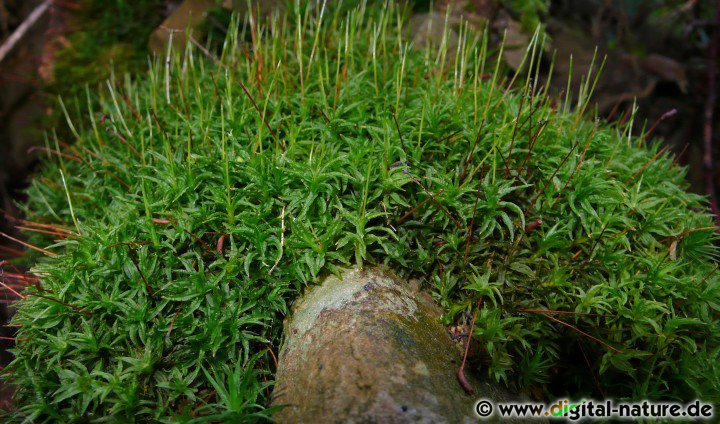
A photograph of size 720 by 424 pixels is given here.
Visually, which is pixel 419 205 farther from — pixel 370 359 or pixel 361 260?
pixel 370 359

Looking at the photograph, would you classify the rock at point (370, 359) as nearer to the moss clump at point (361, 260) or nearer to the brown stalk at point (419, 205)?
the moss clump at point (361, 260)

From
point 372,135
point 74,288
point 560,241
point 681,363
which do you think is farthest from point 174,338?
point 681,363

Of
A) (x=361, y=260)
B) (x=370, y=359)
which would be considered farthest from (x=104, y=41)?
(x=370, y=359)

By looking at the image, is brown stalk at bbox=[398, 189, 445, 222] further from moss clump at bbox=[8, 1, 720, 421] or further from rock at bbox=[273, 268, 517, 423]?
rock at bbox=[273, 268, 517, 423]

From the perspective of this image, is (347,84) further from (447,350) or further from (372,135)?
→ (447,350)

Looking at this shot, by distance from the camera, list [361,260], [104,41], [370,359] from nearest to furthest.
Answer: [370,359], [361,260], [104,41]

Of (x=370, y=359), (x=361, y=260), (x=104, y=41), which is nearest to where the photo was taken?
(x=370, y=359)
